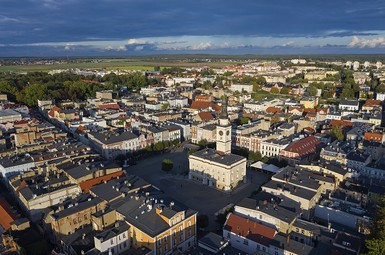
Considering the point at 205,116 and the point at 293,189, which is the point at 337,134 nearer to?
the point at 205,116

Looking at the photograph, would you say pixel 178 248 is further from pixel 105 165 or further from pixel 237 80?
pixel 237 80

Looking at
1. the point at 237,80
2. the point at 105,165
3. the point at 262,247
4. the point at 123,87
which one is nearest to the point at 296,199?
the point at 262,247

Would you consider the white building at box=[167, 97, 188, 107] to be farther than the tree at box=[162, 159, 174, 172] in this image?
Yes

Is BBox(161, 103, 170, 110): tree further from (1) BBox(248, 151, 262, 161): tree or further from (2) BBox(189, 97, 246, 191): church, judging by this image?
(2) BBox(189, 97, 246, 191): church

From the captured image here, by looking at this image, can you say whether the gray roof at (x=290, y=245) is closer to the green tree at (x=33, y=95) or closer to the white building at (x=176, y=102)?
the white building at (x=176, y=102)

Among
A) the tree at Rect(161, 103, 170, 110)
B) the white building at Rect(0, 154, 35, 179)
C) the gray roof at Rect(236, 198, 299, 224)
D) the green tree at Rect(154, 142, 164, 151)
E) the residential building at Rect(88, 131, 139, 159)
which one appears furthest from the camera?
the tree at Rect(161, 103, 170, 110)

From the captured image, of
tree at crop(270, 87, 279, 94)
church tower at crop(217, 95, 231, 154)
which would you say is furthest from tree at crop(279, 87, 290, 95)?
Answer: church tower at crop(217, 95, 231, 154)

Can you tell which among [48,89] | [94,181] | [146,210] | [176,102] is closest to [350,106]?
[176,102]
